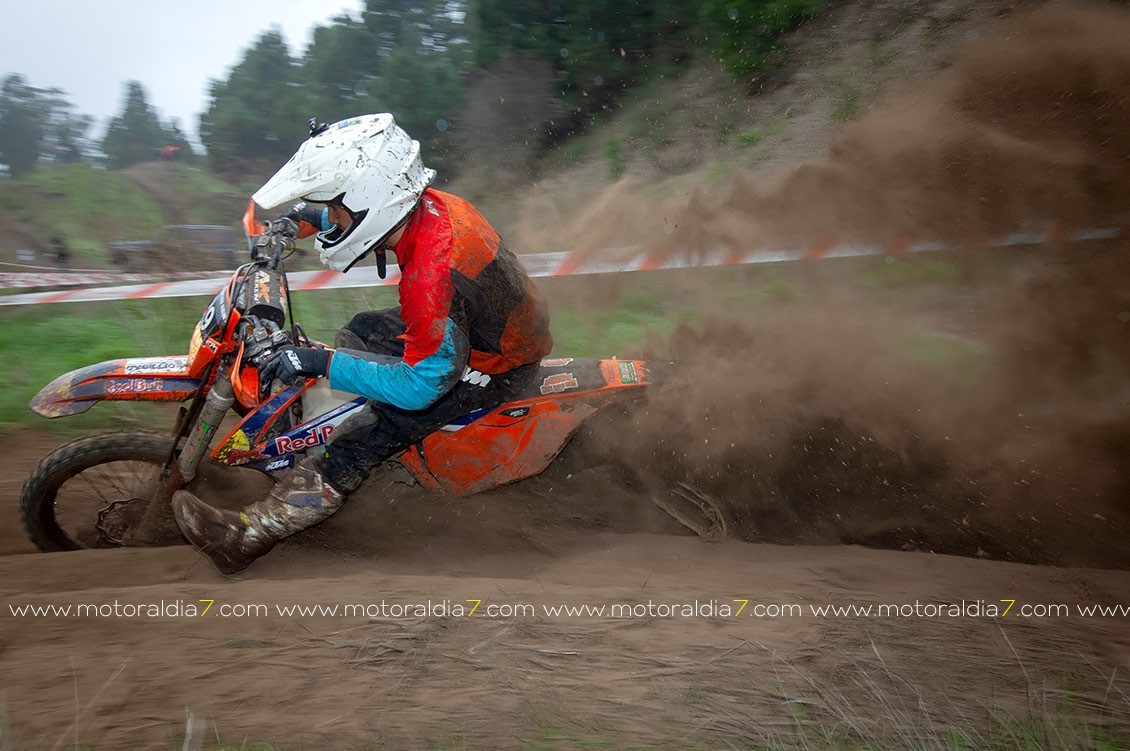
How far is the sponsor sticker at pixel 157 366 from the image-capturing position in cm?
368

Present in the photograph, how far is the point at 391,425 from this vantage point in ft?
12.3

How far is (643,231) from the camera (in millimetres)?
5176

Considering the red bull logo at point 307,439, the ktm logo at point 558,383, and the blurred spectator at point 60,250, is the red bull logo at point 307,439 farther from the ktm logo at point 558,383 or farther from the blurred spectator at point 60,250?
the blurred spectator at point 60,250

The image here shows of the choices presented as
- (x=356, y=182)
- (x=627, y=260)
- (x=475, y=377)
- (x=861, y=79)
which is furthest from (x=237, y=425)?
(x=861, y=79)

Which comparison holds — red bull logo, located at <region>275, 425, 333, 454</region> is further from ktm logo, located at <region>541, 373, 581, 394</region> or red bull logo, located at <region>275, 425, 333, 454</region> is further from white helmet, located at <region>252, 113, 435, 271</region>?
Result: ktm logo, located at <region>541, 373, 581, 394</region>

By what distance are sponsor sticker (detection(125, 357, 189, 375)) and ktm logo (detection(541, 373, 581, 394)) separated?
5.31 feet

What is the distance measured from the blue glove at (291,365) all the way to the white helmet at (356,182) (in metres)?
0.40

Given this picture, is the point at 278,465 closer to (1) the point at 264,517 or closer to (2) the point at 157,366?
(1) the point at 264,517

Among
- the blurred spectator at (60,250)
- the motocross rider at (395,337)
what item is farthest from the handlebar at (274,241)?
the blurred spectator at (60,250)

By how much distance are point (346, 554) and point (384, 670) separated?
135 cm

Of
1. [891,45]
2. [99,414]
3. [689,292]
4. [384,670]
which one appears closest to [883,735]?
[384,670]

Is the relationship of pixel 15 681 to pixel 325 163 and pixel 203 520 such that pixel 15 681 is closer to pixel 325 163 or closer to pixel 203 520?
pixel 203 520

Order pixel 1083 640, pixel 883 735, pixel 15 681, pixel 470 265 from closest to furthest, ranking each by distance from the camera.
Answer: pixel 883 735 < pixel 15 681 < pixel 1083 640 < pixel 470 265

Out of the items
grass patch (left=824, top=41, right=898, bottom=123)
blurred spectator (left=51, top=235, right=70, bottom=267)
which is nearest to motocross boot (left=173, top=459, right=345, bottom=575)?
blurred spectator (left=51, top=235, right=70, bottom=267)
